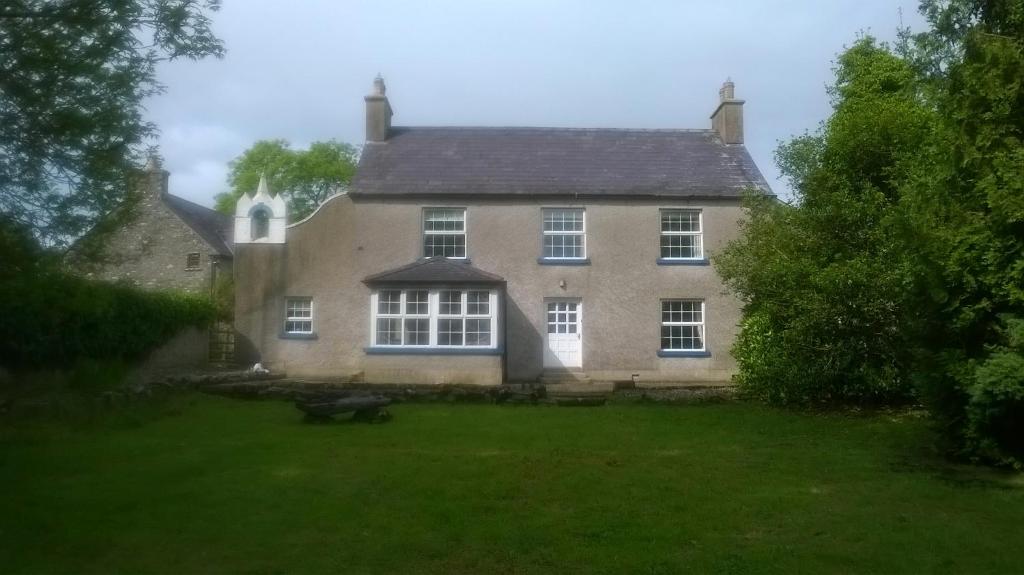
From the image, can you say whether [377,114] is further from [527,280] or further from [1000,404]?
[1000,404]

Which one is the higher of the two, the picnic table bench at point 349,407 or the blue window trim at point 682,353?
the blue window trim at point 682,353

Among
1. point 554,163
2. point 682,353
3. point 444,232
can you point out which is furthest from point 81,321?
point 682,353

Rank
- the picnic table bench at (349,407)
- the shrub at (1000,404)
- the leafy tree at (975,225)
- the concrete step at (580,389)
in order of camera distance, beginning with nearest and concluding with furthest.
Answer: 1. the shrub at (1000,404)
2. the leafy tree at (975,225)
3. the picnic table bench at (349,407)
4. the concrete step at (580,389)

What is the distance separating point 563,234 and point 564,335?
10.1ft

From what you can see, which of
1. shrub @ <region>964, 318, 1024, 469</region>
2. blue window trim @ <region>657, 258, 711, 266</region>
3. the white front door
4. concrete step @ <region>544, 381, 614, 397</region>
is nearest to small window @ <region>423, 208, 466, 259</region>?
the white front door

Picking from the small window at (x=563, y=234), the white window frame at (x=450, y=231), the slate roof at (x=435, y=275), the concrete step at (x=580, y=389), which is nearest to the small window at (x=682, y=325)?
the small window at (x=563, y=234)

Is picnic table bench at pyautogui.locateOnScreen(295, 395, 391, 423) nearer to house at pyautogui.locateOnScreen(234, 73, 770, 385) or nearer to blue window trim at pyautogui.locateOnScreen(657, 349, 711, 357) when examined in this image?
house at pyautogui.locateOnScreen(234, 73, 770, 385)

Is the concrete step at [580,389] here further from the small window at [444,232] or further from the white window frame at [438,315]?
the small window at [444,232]

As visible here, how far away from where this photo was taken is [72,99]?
10.0 m

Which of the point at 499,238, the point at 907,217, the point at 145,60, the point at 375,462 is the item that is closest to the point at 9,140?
the point at 145,60

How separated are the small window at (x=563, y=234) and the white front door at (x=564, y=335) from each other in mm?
1515

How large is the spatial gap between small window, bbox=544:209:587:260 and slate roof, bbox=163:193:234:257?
18.9m

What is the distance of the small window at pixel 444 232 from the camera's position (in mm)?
26922

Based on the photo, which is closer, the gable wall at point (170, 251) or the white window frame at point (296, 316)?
the white window frame at point (296, 316)
